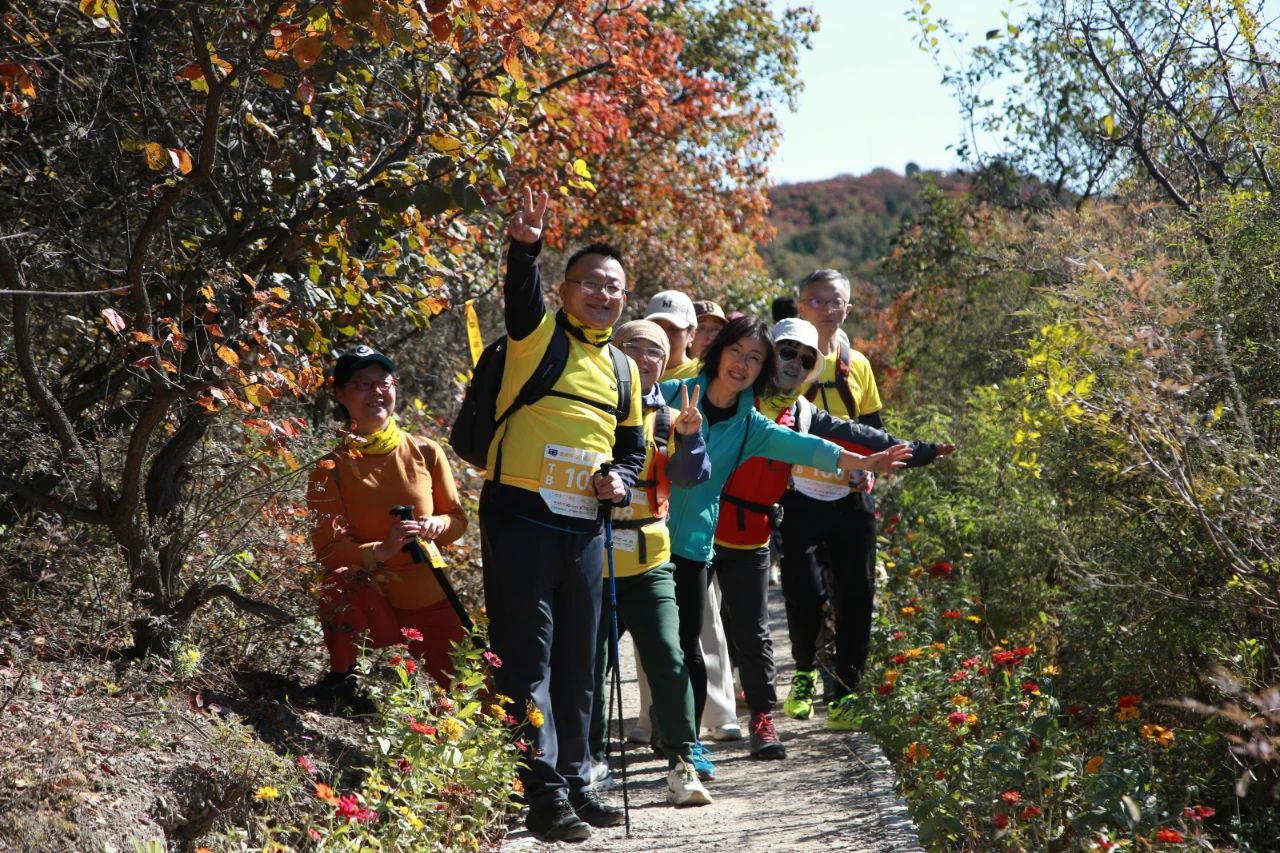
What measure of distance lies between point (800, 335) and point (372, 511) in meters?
2.45

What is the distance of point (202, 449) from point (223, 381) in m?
1.12

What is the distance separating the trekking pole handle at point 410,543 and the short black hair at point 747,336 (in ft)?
5.47

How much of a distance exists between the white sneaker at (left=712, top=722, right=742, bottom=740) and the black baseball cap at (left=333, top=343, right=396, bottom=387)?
273 cm

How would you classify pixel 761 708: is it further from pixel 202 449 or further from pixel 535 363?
pixel 202 449

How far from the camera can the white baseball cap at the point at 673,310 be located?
7.40 metres

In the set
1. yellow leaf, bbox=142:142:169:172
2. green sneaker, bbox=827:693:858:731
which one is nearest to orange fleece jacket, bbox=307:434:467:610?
yellow leaf, bbox=142:142:169:172

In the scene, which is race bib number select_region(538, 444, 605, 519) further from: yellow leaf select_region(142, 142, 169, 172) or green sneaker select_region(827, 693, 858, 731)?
green sneaker select_region(827, 693, 858, 731)

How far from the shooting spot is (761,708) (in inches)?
269

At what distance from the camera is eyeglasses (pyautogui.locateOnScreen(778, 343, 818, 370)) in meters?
7.13

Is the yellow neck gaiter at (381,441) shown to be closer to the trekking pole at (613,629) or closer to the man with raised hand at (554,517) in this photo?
the man with raised hand at (554,517)

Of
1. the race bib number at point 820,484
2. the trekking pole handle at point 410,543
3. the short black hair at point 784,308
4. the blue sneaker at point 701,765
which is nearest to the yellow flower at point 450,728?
the trekking pole handle at point 410,543

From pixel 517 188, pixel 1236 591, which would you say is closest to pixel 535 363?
pixel 1236 591

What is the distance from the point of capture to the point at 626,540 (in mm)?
6035

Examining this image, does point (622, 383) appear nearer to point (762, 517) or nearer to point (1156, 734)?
point (762, 517)
